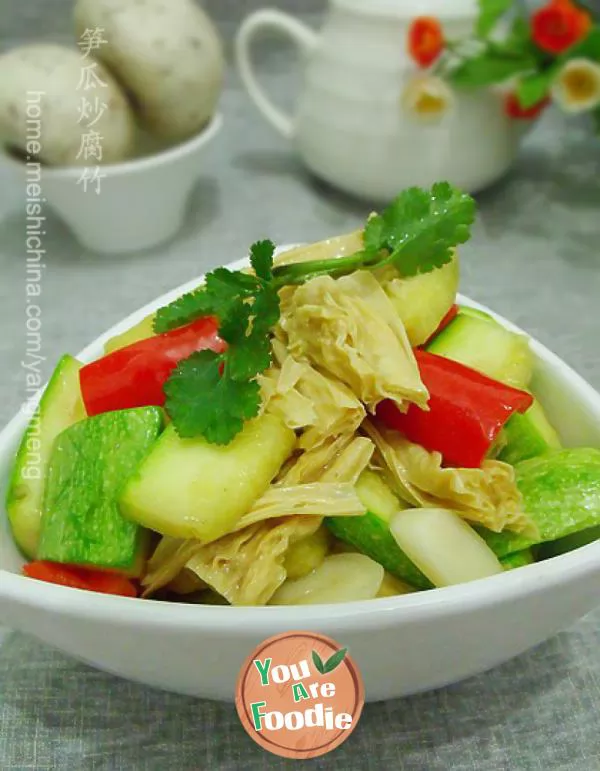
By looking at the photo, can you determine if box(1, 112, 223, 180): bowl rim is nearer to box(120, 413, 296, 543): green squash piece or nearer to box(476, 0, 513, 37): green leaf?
box(476, 0, 513, 37): green leaf

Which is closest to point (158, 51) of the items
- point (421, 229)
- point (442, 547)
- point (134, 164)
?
point (134, 164)

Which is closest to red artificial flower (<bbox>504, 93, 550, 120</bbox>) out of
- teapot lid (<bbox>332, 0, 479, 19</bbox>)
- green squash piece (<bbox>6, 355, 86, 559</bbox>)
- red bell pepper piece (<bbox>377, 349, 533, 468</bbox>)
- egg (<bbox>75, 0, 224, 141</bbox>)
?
teapot lid (<bbox>332, 0, 479, 19</bbox>)

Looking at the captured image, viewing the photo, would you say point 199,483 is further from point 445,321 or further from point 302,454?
point 445,321

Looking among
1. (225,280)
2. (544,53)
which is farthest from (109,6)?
(225,280)

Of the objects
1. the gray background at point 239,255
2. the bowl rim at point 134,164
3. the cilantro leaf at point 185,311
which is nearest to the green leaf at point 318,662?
the gray background at point 239,255

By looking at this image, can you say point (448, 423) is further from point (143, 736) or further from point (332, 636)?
point (143, 736)

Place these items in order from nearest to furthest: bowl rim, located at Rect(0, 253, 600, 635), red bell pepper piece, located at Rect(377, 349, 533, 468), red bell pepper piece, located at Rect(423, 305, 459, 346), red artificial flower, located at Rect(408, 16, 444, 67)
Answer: bowl rim, located at Rect(0, 253, 600, 635)
red bell pepper piece, located at Rect(377, 349, 533, 468)
red bell pepper piece, located at Rect(423, 305, 459, 346)
red artificial flower, located at Rect(408, 16, 444, 67)
